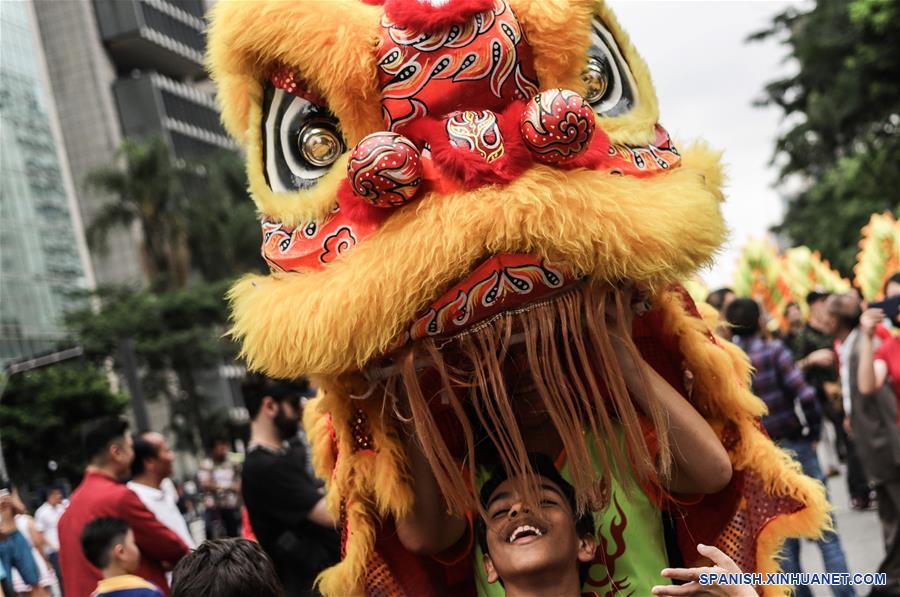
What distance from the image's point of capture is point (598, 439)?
96.7 inches

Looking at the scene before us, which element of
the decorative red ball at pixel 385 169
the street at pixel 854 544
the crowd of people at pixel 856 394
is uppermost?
the decorative red ball at pixel 385 169

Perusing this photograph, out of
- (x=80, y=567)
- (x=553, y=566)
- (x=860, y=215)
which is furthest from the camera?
(x=860, y=215)

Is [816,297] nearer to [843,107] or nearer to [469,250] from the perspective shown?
[469,250]

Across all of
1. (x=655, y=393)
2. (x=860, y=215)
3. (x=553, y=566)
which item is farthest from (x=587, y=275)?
(x=860, y=215)

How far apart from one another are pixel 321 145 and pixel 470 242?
50 cm

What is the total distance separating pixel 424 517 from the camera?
2.66m

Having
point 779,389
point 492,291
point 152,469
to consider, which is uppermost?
point 492,291

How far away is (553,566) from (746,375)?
728 millimetres

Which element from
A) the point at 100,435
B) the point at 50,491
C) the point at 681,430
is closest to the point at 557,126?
the point at 681,430

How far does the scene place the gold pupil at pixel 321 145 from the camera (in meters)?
2.53

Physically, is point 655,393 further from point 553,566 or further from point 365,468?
point 365,468

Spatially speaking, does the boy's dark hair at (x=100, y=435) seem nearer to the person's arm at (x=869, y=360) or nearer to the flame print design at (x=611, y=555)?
the flame print design at (x=611, y=555)

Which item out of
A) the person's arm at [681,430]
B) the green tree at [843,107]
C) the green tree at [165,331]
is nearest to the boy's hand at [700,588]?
the person's arm at [681,430]

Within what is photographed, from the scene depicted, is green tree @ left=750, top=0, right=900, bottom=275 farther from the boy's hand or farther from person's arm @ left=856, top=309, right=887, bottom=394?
the boy's hand
